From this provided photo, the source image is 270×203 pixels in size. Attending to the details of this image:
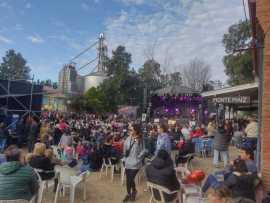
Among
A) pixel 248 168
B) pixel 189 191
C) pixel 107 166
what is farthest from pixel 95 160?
pixel 248 168

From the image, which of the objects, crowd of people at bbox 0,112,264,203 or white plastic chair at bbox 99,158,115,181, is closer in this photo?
crowd of people at bbox 0,112,264,203

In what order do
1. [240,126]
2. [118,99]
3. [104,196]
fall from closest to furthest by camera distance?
[104,196]
[240,126]
[118,99]

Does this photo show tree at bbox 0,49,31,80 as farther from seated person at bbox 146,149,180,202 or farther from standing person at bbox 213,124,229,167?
seated person at bbox 146,149,180,202

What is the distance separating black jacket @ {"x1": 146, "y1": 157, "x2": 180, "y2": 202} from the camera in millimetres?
5332

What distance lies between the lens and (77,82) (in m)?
55.1

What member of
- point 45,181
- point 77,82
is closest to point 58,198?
point 45,181

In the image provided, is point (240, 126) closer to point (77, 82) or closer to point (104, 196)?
point (104, 196)

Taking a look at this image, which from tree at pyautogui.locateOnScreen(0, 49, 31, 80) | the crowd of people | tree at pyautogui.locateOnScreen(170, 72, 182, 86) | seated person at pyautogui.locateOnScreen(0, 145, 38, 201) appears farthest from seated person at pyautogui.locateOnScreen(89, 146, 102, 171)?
tree at pyautogui.locateOnScreen(0, 49, 31, 80)

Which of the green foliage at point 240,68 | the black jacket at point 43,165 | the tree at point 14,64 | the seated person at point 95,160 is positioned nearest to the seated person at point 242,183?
the black jacket at point 43,165

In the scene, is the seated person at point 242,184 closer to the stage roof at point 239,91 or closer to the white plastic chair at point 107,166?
the white plastic chair at point 107,166

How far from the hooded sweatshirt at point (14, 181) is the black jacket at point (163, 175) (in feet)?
5.97

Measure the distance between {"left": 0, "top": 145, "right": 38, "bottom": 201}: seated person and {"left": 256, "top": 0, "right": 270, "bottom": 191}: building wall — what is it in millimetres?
3516

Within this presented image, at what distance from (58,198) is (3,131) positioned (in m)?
7.24

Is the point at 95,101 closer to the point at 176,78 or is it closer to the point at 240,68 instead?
the point at 240,68
